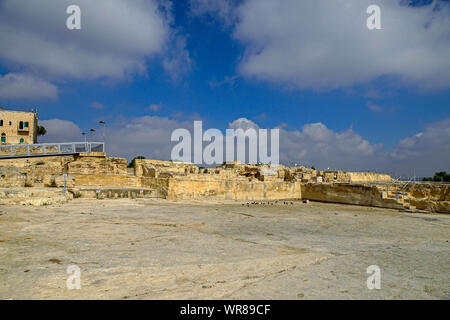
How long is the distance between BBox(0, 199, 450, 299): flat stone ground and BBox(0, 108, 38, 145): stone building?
40589 millimetres

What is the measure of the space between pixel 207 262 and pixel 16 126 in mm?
46937

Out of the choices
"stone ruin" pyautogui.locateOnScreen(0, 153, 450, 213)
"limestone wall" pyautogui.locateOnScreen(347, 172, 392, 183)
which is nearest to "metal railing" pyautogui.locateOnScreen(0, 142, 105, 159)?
"stone ruin" pyautogui.locateOnScreen(0, 153, 450, 213)

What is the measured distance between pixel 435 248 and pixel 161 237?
245 inches

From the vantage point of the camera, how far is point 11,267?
388 cm

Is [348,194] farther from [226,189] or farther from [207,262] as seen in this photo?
[207,262]

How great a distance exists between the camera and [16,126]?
39844 mm

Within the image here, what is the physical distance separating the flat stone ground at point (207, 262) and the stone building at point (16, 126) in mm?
40589

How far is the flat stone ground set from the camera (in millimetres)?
3301

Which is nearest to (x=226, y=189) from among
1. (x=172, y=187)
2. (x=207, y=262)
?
(x=172, y=187)

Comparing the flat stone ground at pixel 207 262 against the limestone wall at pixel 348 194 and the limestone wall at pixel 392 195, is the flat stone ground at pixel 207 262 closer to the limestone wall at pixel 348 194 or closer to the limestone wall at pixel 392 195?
the limestone wall at pixel 392 195

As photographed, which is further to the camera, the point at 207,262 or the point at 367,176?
the point at 367,176

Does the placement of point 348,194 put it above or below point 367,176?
below

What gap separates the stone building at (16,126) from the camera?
39.2 metres
